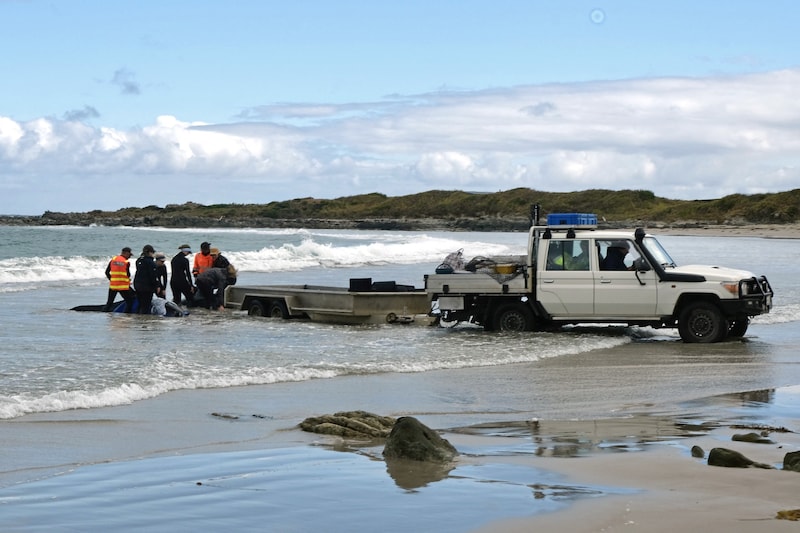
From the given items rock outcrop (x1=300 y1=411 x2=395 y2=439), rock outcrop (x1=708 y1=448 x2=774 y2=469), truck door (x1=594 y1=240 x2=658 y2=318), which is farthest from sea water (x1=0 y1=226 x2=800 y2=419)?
rock outcrop (x1=708 y1=448 x2=774 y2=469)

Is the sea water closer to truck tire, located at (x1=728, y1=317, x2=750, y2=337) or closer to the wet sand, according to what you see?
truck tire, located at (x1=728, y1=317, x2=750, y2=337)

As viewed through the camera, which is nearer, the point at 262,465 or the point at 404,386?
the point at 262,465

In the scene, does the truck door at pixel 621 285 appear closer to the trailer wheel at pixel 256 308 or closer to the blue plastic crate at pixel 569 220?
the blue plastic crate at pixel 569 220

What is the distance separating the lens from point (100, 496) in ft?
22.1

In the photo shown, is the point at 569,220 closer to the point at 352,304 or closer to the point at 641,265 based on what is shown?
the point at 641,265

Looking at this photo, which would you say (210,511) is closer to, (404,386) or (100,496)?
(100,496)

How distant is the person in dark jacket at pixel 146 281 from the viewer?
21.3 metres

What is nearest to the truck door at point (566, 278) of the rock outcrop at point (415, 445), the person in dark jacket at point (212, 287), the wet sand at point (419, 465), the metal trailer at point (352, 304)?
the metal trailer at point (352, 304)

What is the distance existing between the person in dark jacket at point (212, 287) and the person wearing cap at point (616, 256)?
29.0 feet

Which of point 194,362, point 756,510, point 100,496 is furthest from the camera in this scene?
point 194,362

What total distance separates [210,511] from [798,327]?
630 inches

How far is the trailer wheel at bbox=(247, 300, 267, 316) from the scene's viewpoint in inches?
859

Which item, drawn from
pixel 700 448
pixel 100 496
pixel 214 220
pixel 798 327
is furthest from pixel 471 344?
pixel 214 220

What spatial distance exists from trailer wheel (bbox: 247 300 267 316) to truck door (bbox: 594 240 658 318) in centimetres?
733
